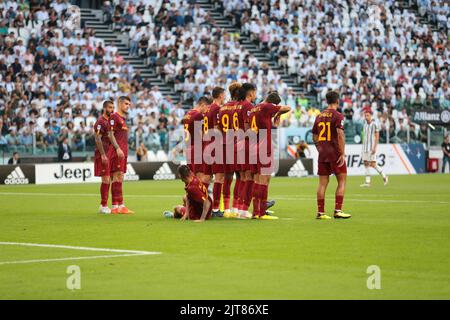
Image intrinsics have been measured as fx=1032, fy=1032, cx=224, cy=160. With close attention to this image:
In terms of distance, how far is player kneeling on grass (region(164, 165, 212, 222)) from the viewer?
18828 millimetres

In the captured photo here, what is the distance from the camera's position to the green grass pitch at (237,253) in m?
10.6

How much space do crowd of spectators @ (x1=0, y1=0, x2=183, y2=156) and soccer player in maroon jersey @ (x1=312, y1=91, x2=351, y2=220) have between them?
812 inches

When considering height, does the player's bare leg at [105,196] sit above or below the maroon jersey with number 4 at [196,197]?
below

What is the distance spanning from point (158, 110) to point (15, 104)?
7.25 meters

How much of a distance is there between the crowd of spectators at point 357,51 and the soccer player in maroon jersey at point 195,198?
95.9 feet

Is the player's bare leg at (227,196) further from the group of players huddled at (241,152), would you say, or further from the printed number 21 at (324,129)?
the printed number 21 at (324,129)

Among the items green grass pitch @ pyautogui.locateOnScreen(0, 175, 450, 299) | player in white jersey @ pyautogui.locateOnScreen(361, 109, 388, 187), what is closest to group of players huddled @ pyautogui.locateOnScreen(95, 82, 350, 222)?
green grass pitch @ pyautogui.locateOnScreen(0, 175, 450, 299)

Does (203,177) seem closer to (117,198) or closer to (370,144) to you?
(117,198)

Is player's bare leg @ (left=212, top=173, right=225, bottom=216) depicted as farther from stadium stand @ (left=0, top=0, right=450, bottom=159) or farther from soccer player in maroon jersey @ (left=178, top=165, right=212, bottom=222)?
stadium stand @ (left=0, top=0, right=450, bottom=159)

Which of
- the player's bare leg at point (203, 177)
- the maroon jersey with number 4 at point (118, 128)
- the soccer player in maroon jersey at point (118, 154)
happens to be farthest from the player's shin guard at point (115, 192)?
the player's bare leg at point (203, 177)

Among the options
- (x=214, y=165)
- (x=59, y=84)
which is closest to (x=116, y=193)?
(x=214, y=165)

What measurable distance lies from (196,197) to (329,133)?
2781 mm

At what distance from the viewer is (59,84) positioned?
136ft
